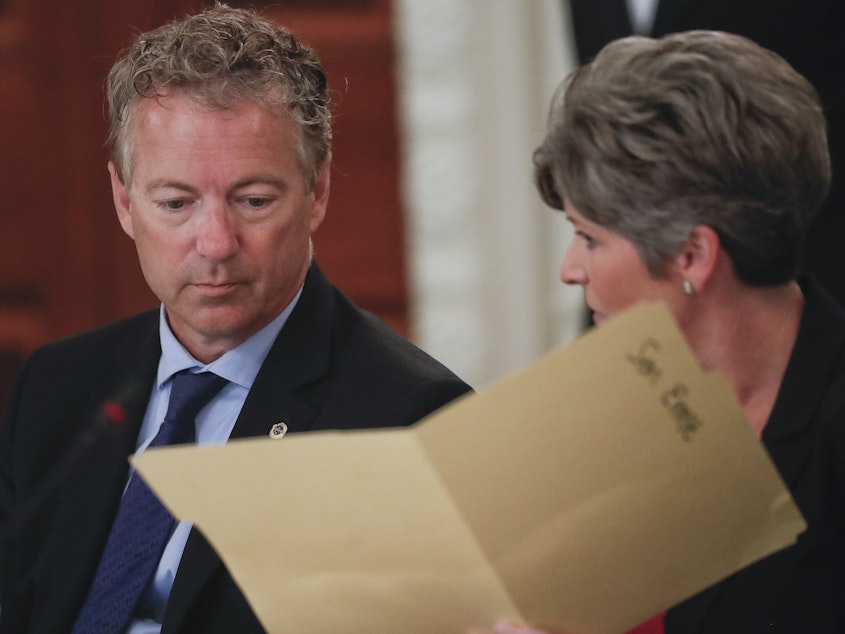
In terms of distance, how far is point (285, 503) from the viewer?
1.31m

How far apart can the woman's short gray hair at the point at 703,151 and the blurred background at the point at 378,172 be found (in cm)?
271

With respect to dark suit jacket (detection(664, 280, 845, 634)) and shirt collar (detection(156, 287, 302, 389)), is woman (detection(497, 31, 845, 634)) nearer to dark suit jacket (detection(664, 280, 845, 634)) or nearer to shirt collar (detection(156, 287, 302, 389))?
dark suit jacket (detection(664, 280, 845, 634))

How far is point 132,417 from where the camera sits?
1940 mm

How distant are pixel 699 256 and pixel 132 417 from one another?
2.84 ft

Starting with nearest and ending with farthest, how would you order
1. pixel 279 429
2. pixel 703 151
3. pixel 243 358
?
pixel 703 151, pixel 279 429, pixel 243 358

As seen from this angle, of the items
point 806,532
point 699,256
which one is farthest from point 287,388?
point 806,532

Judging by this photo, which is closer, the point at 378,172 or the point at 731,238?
the point at 731,238

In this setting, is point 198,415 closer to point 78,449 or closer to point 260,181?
point 78,449

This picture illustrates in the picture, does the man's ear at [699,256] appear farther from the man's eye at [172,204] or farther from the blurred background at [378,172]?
the blurred background at [378,172]

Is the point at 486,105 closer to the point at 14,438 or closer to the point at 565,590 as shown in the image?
the point at 14,438

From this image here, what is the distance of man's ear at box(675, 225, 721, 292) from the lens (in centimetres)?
150

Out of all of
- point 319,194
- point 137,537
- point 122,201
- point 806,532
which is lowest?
point 806,532

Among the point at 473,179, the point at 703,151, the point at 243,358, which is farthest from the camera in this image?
the point at 473,179

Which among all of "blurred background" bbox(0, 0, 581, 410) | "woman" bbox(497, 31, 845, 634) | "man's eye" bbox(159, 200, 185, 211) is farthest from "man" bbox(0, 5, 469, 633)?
"blurred background" bbox(0, 0, 581, 410)
